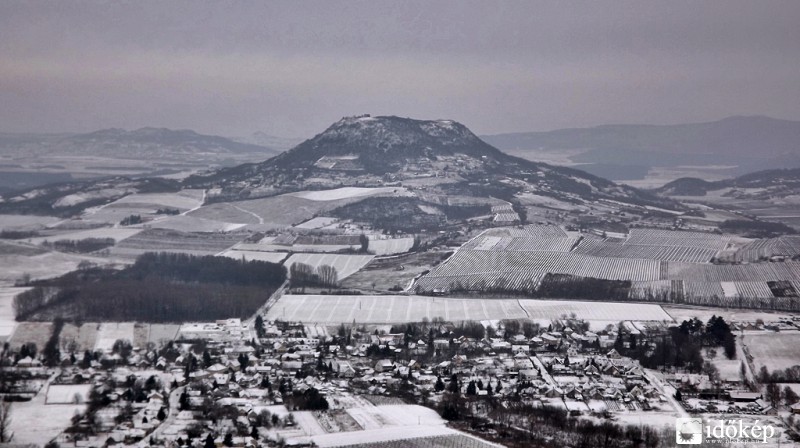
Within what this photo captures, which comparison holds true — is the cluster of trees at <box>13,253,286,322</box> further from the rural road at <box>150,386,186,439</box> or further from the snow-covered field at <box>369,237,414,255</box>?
the rural road at <box>150,386,186,439</box>

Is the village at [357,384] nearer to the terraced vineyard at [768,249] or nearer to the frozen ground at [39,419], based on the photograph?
the frozen ground at [39,419]

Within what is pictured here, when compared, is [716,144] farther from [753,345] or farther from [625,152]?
[753,345]

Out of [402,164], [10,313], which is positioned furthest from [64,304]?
[402,164]

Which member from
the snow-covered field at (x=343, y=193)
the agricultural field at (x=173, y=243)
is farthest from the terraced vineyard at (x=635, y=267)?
the snow-covered field at (x=343, y=193)

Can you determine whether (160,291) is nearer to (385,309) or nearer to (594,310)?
(385,309)

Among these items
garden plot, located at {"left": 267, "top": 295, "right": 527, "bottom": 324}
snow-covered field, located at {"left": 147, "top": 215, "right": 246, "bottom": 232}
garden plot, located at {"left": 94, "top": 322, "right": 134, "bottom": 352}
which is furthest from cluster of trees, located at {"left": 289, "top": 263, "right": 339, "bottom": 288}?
snow-covered field, located at {"left": 147, "top": 215, "right": 246, "bottom": 232}

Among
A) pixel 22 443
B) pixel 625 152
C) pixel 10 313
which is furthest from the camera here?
pixel 625 152
